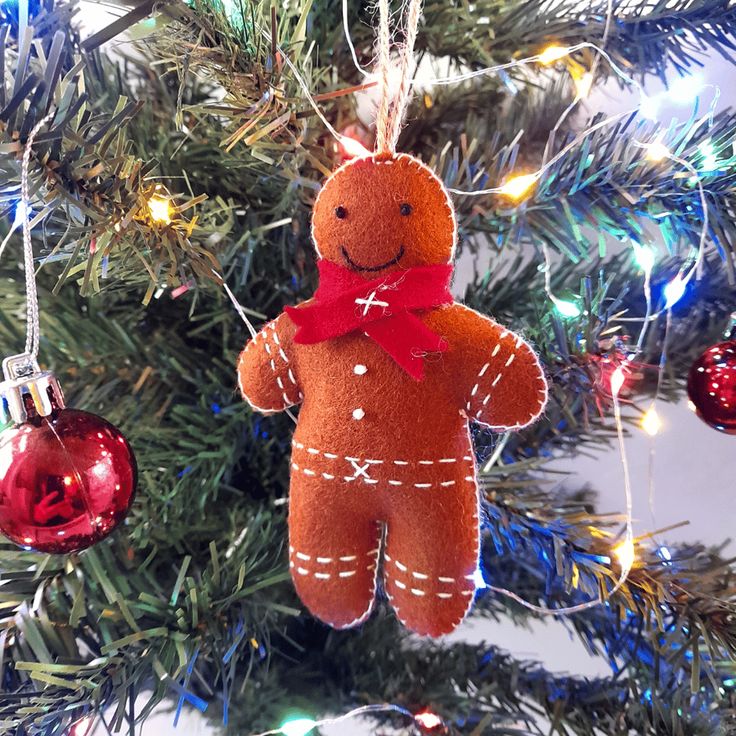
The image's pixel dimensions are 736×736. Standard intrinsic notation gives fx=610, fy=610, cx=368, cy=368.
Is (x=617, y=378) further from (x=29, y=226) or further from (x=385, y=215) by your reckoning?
(x=29, y=226)

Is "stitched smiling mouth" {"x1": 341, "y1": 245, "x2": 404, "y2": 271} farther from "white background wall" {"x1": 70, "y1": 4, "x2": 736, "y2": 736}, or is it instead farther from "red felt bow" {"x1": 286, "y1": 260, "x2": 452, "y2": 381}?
"white background wall" {"x1": 70, "y1": 4, "x2": 736, "y2": 736}

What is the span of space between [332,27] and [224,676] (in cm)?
40

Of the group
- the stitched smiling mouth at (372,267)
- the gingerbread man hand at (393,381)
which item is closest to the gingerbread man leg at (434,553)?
the gingerbread man hand at (393,381)

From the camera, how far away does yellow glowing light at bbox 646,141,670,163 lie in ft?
1.09

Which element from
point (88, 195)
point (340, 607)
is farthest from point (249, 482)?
point (88, 195)

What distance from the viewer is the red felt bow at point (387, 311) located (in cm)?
31

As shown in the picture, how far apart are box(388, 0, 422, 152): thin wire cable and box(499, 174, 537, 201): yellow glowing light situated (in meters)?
0.07

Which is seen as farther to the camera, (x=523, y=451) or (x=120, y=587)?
(x=523, y=451)

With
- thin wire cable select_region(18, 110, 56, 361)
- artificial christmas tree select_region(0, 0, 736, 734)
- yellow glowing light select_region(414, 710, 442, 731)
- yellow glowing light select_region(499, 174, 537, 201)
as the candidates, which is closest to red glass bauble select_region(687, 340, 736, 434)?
artificial christmas tree select_region(0, 0, 736, 734)

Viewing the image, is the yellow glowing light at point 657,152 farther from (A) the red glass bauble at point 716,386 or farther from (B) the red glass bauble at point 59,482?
(B) the red glass bauble at point 59,482

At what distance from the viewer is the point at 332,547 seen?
1.15ft

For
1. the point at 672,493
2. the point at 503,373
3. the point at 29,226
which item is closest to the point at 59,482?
the point at 29,226

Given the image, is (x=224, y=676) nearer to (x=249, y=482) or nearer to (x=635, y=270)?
(x=249, y=482)

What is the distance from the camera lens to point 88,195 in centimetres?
27
